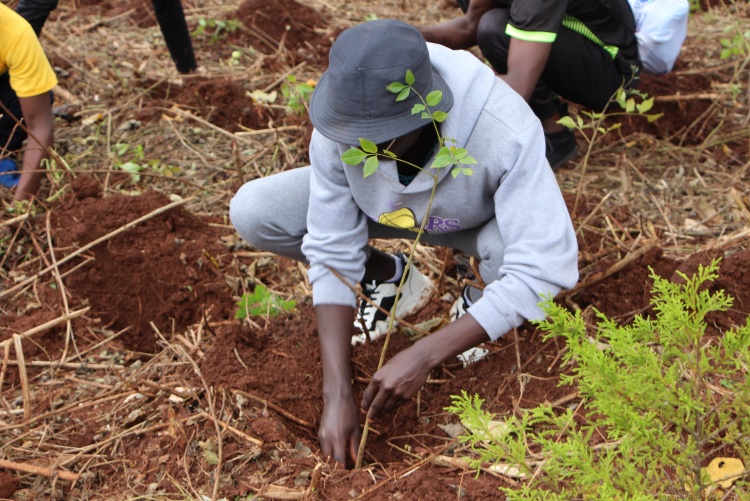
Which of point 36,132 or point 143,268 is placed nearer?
point 143,268

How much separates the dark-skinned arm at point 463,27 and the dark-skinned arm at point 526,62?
58cm

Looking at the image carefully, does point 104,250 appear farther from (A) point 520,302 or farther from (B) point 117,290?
(A) point 520,302

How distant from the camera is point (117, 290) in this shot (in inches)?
119

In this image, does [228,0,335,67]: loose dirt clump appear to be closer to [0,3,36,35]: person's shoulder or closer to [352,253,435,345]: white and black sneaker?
[0,3,36,35]: person's shoulder

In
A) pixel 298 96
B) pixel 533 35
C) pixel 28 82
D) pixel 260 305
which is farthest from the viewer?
pixel 298 96

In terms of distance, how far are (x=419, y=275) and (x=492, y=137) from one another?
86cm

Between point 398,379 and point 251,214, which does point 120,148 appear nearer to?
point 251,214

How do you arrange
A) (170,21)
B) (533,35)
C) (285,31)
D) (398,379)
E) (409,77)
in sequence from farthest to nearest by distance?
(285,31) < (170,21) < (533,35) < (398,379) < (409,77)

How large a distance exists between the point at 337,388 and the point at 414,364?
11.0 inches

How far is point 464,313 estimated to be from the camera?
94.7 inches

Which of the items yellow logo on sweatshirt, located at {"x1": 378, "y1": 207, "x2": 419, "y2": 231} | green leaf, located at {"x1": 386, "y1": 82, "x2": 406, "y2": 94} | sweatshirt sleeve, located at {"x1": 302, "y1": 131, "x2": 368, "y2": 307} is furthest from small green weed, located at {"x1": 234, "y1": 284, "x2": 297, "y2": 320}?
green leaf, located at {"x1": 386, "y1": 82, "x2": 406, "y2": 94}

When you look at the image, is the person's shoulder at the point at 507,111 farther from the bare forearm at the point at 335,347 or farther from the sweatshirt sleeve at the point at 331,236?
the bare forearm at the point at 335,347

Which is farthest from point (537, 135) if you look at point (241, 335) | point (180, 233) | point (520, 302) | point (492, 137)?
point (180, 233)

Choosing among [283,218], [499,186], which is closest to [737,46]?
[499,186]
